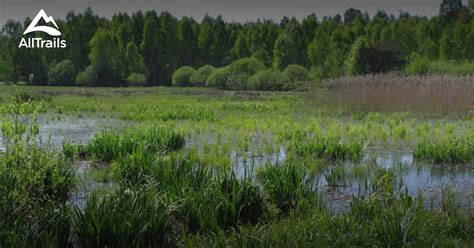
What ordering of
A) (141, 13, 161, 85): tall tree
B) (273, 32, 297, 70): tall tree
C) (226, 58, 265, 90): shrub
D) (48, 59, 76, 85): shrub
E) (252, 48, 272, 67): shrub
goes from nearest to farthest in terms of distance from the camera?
(226, 58, 265, 90): shrub
(48, 59, 76, 85): shrub
(273, 32, 297, 70): tall tree
(252, 48, 272, 67): shrub
(141, 13, 161, 85): tall tree

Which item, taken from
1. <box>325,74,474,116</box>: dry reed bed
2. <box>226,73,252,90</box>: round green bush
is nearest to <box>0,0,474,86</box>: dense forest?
<box>226,73,252,90</box>: round green bush

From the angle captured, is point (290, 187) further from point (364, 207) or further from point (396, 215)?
point (396, 215)

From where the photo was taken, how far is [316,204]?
540cm

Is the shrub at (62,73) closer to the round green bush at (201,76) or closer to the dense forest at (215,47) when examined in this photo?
the dense forest at (215,47)

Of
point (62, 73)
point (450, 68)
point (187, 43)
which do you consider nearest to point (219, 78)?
point (187, 43)

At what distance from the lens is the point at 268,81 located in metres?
42.3

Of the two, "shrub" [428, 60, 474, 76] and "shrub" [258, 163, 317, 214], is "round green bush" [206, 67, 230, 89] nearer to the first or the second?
"shrub" [428, 60, 474, 76]

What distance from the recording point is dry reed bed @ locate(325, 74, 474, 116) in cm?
1653

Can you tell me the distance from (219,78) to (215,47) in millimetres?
17520

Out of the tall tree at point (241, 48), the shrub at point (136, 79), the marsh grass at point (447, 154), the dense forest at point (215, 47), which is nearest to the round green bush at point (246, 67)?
the dense forest at point (215, 47)

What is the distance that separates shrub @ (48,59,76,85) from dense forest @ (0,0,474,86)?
11cm

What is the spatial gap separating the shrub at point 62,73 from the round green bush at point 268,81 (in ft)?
74.0

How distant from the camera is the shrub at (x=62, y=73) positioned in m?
54.2

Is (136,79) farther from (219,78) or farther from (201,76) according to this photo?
(219,78)
